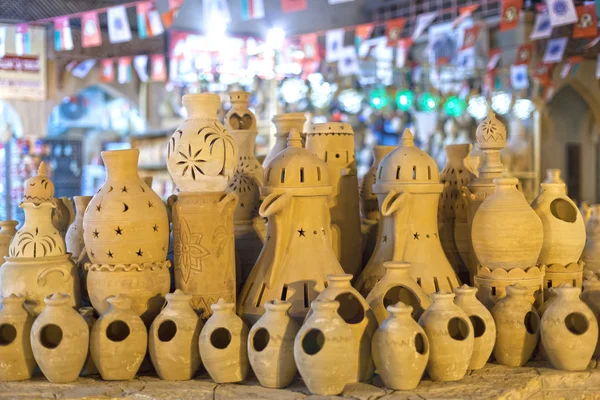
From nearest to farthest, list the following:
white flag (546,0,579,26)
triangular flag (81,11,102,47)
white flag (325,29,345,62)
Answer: white flag (546,0,579,26), triangular flag (81,11,102,47), white flag (325,29,345,62)

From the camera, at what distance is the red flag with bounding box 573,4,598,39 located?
268 inches

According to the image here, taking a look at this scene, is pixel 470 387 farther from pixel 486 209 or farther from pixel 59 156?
pixel 59 156

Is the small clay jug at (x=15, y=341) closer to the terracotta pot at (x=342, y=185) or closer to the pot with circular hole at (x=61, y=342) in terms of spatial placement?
the pot with circular hole at (x=61, y=342)

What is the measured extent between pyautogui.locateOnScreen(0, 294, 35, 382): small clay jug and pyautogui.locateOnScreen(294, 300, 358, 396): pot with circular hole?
2.96ft

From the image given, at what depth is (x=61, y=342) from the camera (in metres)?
2.24

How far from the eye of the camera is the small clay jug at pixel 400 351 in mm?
2113

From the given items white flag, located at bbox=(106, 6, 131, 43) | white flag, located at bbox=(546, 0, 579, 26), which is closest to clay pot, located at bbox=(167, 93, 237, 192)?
white flag, located at bbox=(546, 0, 579, 26)

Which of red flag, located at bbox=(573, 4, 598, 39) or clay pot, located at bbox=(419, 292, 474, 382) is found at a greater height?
red flag, located at bbox=(573, 4, 598, 39)

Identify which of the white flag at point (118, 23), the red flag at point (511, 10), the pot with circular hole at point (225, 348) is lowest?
the pot with circular hole at point (225, 348)

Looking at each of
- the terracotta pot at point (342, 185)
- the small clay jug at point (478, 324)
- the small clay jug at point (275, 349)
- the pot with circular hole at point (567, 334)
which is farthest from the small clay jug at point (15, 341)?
the pot with circular hole at point (567, 334)

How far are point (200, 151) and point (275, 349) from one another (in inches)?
28.5

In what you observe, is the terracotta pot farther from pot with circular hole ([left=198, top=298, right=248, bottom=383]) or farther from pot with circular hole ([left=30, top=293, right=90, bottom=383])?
pot with circular hole ([left=30, top=293, right=90, bottom=383])

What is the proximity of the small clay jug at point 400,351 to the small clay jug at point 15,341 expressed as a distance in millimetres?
1121

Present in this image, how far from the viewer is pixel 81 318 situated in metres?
2.29
